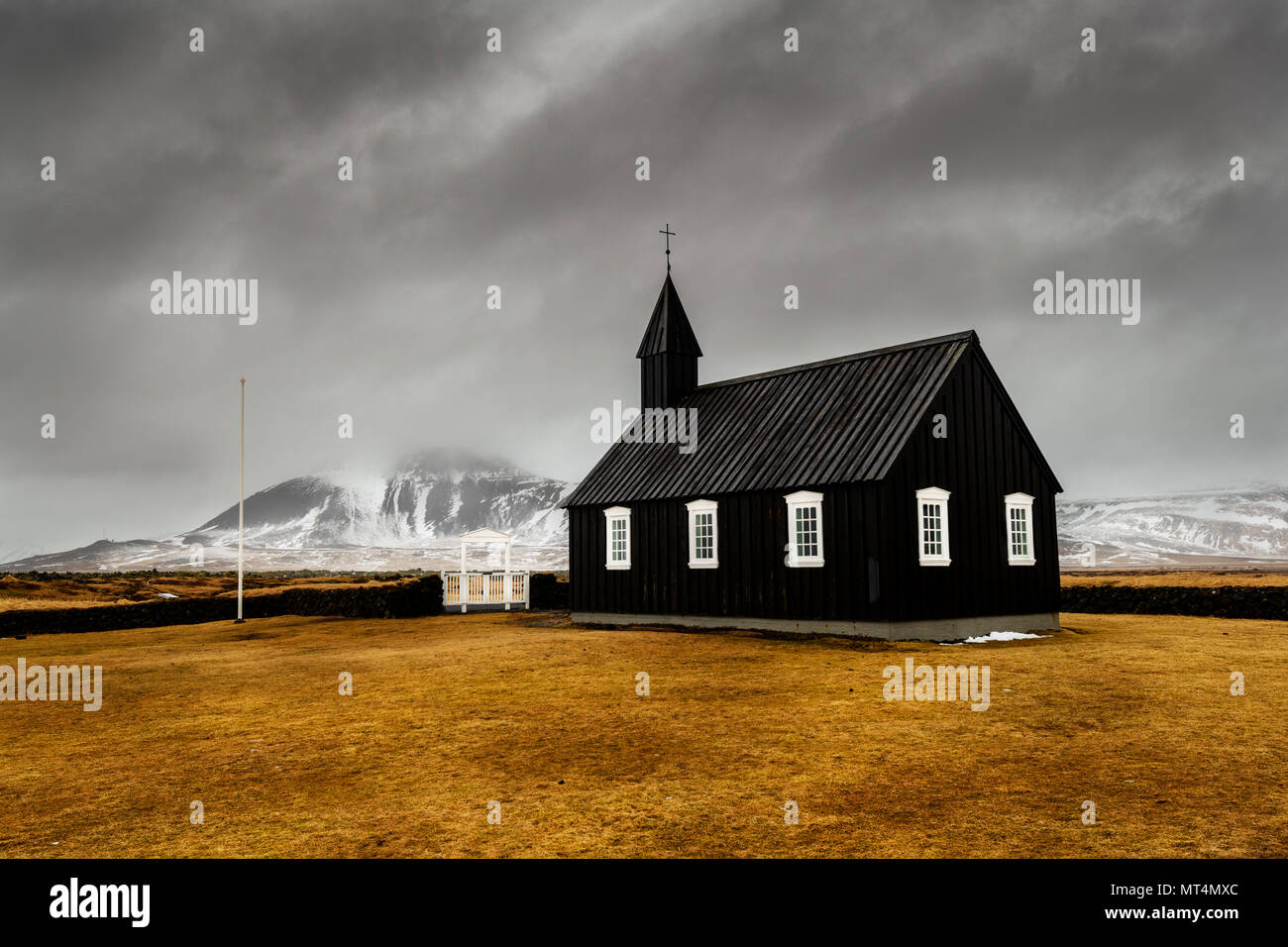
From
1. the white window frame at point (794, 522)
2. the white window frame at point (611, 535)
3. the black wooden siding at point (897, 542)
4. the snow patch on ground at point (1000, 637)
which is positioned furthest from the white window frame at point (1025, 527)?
the white window frame at point (611, 535)

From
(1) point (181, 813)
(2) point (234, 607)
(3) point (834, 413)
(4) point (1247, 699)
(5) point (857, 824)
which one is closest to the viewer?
(5) point (857, 824)

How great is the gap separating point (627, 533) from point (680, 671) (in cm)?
1147

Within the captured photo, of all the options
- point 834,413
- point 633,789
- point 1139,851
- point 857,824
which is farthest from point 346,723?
point 834,413

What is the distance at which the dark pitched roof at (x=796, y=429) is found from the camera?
21.8 meters

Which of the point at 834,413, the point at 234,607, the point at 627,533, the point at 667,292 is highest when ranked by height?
the point at 667,292

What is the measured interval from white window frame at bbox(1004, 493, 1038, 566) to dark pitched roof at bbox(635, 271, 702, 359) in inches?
463

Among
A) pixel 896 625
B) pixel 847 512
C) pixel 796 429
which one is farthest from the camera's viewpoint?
pixel 796 429

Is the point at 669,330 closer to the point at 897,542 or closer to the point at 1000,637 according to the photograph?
the point at 897,542

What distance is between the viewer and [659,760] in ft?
30.2

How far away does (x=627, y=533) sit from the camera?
26906mm

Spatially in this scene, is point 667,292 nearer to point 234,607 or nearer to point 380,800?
point 234,607

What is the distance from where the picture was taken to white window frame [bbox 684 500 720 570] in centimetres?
2402

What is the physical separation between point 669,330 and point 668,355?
0.84 metres

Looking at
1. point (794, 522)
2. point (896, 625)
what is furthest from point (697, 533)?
point (896, 625)
